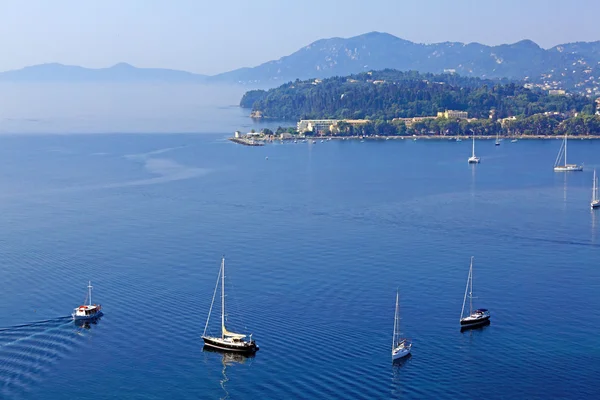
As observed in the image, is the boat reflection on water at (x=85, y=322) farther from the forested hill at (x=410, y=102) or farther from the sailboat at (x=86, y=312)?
the forested hill at (x=410, y=102)

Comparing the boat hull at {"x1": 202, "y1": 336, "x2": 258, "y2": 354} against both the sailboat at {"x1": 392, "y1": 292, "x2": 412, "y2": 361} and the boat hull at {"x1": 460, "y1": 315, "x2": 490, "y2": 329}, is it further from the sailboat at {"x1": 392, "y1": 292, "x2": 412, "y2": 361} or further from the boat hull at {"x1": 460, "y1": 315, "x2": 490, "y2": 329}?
the boat hull at {"x1": 460, "y1": 315, "x2": 490, "y2": 329}

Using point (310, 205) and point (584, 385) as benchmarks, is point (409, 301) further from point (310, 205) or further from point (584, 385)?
point (310, 205)

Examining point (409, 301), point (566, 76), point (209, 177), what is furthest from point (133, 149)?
point (566, 76)

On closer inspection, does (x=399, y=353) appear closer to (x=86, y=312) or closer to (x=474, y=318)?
(x=474, y=318)

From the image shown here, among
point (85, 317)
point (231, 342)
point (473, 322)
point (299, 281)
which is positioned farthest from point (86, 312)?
point (473, 322)

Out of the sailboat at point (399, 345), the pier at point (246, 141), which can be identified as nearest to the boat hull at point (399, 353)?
the sailboat at point (399, 345)
